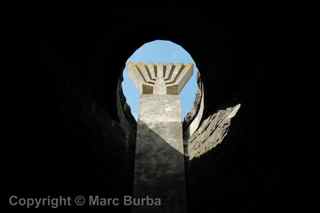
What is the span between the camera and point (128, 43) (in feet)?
14.3

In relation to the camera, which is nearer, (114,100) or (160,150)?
(114,100)

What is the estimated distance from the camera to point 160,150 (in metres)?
6.45

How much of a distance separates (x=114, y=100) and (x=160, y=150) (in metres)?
2.13

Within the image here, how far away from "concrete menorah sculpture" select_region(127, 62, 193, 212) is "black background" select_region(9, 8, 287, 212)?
659 mm

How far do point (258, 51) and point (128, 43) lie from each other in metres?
2.01

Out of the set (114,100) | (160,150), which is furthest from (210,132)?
(160,150)

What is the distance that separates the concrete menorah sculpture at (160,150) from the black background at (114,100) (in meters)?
0.66

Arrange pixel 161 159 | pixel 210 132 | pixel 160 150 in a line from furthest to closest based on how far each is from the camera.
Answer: pixel 160 150, pixel 161 159, pixel 210 132

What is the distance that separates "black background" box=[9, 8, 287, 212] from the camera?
2594 millimetres

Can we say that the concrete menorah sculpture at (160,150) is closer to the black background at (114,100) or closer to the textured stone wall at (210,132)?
the textured stone wall at (210,132)

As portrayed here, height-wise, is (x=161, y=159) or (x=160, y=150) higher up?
(x=160, y=150)

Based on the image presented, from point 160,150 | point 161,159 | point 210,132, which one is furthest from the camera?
point 160,150

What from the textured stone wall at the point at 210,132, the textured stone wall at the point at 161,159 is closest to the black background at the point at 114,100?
the textured stone wall at the point at 210,132

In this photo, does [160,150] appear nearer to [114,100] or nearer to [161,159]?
[161,159]
